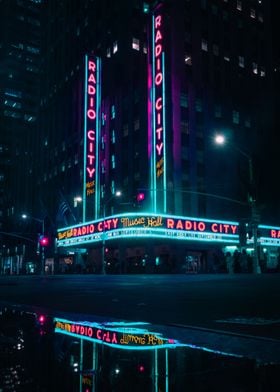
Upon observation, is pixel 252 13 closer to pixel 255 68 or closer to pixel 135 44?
pixel 255 68

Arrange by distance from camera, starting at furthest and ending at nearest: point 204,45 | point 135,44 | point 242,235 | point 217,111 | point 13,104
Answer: point 13,104 < point 217,111 < point 204,45 < point 135,44 < point 242,235

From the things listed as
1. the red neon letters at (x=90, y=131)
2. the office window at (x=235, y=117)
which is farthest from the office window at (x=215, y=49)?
the red neon letters at (x=90, y=131)

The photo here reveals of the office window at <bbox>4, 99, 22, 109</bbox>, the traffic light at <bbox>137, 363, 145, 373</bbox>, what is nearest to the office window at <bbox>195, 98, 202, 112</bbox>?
the traffic light at <bbox>137, 363, 145, 373</bbox>

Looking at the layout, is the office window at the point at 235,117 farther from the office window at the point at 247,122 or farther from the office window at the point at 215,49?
the office window at the point at 215,49

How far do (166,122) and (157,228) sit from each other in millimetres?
15070

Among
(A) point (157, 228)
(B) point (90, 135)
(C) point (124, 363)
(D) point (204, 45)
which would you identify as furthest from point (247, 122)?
(C) point (124, 363)

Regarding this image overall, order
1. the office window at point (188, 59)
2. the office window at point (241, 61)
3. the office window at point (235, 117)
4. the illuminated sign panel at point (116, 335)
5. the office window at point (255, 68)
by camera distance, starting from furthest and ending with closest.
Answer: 1. the office window at point (255, 68)
2. the office window at point (241, 61)
3. the office window at point (235, 117)
4. the office window at point (188, 59)
5. the illuminated sign panel at point (116, 335)

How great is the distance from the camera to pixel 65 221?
236ft

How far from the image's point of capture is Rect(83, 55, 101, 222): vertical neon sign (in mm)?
56875

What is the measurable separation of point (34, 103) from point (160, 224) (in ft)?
429

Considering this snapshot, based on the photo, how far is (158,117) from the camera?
1969 inches

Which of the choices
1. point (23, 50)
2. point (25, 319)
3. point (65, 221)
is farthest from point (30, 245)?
point (23, 50)

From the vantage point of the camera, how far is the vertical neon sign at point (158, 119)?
48719mm

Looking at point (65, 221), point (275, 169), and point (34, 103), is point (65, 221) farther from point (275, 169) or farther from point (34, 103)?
point (34, 103)
